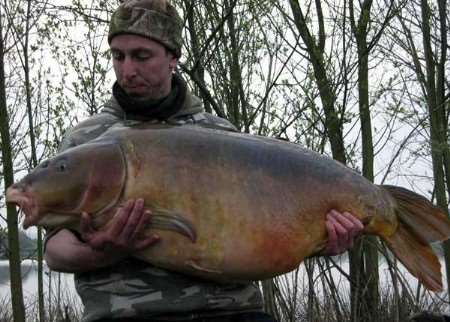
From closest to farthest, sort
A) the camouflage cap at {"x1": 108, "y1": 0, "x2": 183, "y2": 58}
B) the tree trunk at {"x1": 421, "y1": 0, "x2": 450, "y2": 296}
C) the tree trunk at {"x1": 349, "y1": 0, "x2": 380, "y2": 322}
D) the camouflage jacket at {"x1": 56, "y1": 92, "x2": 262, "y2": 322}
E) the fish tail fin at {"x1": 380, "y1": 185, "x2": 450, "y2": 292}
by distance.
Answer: the camouflage jacket at {"x1": 56, "y1": 92, "x2": 262, "y2": 322}, the fish tail fin at {"x1": 380, "y1": 185, "x2": 450, "y2": 292}, the camouflage cap at {"x1": 108, "y1": 0, "x2": 183, "y2": 58}, the tree trunk at {"x1": 349, "y1": 0, "x2": 380, "y2": 322}, the tree trunk at {"x1": 421, "y1": 0, "x2": 450, "y2": 296}

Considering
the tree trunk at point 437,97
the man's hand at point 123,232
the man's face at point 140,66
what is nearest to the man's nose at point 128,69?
the man's face at point 140,66

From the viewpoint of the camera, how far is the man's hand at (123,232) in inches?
92.7

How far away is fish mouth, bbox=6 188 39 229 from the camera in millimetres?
2361

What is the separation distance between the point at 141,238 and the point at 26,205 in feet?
1.32

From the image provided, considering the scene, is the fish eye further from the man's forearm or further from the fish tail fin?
the fish tail fin

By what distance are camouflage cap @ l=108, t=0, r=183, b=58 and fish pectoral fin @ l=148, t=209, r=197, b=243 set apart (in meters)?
0.89

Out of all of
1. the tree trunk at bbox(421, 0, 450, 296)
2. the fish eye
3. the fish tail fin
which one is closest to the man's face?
the fish eye

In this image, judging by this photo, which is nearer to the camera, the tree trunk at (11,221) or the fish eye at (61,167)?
the fish eye at (61,167)

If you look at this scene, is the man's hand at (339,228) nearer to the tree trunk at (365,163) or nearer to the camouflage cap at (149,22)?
the camouflage cap at (149,22)

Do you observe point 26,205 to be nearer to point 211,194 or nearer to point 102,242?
point 102,242

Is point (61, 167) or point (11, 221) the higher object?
point (11, 221)

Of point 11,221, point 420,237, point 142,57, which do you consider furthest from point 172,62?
point 11,221

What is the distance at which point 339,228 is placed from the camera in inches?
104

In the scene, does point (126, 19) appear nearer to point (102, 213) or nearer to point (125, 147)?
point (125, 147)
